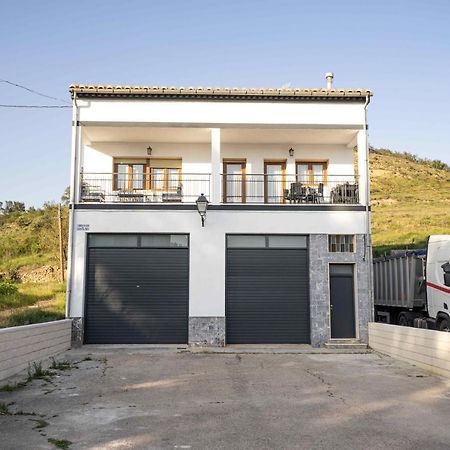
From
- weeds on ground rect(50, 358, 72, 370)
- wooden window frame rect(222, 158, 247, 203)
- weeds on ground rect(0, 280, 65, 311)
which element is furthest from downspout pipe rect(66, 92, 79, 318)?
weeds on ground rect(0, 280, 65, 311)

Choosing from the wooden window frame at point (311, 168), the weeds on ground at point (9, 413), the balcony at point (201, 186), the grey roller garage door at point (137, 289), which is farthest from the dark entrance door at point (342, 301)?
the weeds on ground at point (9, 413)

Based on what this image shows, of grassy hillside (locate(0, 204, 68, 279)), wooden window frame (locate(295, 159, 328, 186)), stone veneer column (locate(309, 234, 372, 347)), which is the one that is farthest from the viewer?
grassy hillside (locate(0, 204, 68, 279))

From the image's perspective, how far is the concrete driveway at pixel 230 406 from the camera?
6.19m

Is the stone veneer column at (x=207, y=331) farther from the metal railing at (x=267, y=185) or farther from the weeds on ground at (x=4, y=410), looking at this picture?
the weeds on ground at (x=4, y=410)

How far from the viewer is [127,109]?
628 inches

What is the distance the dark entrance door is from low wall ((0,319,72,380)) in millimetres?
7705

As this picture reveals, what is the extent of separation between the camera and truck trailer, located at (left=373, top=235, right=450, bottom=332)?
13.9 meters

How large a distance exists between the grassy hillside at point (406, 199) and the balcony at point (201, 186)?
1370cm

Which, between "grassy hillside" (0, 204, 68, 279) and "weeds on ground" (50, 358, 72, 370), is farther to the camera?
"grassy hillside" (0, 204, 68, 279)

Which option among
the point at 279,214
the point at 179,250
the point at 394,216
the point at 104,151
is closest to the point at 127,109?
the point at 104,151

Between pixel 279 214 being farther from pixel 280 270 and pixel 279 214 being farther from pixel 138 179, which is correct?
pixel 138 179

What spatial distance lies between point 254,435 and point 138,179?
12484 millimetres

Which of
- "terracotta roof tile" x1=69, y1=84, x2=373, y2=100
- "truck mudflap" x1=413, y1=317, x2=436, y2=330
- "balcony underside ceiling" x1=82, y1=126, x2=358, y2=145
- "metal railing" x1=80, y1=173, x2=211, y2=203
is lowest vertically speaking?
"truck mudflap" x1=413, y1=317, x2=436, y2=330

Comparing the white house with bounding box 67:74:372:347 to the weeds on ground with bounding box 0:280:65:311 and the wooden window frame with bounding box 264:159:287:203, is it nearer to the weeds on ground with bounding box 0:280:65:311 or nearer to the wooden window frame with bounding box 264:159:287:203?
the wooden window frame with bounding box 264:159:287:203
